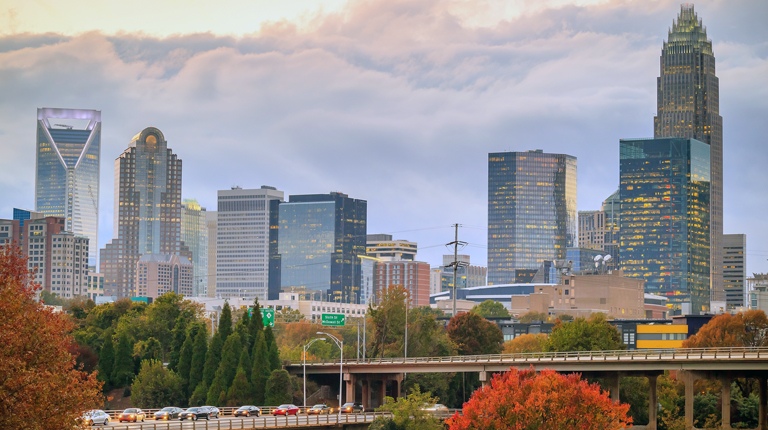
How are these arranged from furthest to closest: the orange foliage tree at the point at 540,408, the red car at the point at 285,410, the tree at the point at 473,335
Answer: the tree at the point at 473,335 < the red car at the point at 285,410 < the orange foliage tree at the point at 540,408

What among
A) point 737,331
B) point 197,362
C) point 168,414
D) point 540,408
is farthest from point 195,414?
point 737,331

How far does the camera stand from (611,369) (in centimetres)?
10831

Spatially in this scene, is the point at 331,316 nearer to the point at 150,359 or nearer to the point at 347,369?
the point at 347,369

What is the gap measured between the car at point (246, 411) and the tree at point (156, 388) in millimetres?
18164

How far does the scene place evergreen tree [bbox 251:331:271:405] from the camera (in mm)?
128000

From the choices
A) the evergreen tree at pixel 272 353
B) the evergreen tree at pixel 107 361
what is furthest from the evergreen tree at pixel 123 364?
the evergreen tree at pixel 272 353

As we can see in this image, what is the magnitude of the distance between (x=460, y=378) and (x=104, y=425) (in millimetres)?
66262

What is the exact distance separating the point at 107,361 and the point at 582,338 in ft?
215

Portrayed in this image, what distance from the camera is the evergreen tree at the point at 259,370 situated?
12800 centimetres

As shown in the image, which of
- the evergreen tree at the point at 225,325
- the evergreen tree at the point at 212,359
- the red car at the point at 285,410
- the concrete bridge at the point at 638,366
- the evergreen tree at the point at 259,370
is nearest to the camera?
the concrete bridge at the point at 638,366

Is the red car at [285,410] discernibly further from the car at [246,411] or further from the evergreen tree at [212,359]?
the evergreen tree at [212,359]

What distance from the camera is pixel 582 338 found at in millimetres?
139250

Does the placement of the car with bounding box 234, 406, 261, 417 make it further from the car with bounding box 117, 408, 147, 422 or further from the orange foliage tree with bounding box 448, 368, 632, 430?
the orange foliage tree with bounding box 448, 368, 632, 430

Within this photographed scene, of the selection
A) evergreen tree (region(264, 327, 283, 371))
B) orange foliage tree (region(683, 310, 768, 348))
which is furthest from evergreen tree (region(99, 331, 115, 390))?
orange foliage tree (region(683, 310, 768, 348))
